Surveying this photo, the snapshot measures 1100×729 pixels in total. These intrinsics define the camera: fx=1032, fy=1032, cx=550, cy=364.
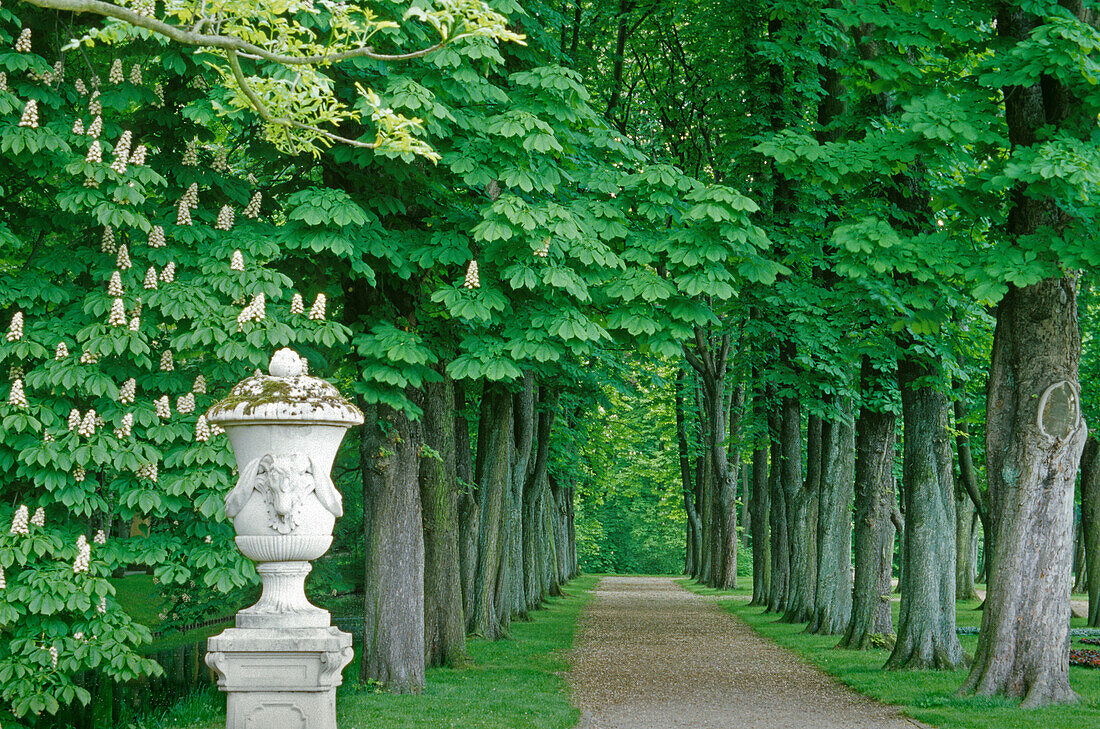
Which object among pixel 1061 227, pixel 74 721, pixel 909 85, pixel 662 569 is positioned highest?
pixel 909 85

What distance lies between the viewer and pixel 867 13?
1125 cm

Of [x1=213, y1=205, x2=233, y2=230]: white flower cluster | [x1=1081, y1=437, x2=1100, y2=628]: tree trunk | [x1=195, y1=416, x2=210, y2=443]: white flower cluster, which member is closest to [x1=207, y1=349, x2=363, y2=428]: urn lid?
[x1=195, y1=416, x2=210, y2=443]: white flower cluster

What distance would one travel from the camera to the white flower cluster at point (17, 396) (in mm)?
9234

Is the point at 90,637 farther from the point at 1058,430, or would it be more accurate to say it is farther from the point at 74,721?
the point at 1058,430

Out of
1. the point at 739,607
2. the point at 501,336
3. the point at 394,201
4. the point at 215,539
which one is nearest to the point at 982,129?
the point at 501,336

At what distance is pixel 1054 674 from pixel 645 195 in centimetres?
661

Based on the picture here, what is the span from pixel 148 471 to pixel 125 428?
0.52 m

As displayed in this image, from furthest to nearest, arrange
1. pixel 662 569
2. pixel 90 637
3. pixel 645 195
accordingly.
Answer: pixel 662 569
pixel 645 195
pixel 90 637

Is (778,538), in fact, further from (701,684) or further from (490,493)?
(701,684)

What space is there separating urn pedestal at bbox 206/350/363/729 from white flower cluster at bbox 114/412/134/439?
3187 mm

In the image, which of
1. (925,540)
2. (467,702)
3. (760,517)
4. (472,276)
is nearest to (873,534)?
(925,540)

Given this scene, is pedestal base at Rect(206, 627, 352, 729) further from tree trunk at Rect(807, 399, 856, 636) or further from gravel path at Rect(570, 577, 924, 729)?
tree trunk at Rect(807, 399, 856, 636)

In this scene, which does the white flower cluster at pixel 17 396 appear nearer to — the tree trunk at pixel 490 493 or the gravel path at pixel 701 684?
the gravel path at pixel 701 684

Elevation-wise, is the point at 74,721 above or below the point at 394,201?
below
